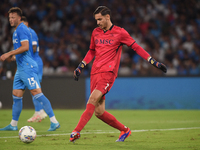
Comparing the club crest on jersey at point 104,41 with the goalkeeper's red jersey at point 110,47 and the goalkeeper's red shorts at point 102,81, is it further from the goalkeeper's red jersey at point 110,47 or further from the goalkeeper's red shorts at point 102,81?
the goalkeeper's red shorts at point 102,81

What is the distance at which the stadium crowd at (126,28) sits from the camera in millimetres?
13602

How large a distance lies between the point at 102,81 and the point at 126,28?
10880 mm

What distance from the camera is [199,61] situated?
42.9 feet

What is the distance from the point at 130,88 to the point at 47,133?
20.7 ft

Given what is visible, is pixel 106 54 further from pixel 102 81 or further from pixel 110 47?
pixel 102 81

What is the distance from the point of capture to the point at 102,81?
536cm

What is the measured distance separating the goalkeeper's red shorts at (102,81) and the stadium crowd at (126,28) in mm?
7258

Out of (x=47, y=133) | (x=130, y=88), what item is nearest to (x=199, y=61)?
(x=130, y=88)

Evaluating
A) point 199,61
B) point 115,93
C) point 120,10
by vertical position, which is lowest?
point 115,93

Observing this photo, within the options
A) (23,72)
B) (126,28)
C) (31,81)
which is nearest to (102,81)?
(31,81)

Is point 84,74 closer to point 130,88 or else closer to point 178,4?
point 130,88

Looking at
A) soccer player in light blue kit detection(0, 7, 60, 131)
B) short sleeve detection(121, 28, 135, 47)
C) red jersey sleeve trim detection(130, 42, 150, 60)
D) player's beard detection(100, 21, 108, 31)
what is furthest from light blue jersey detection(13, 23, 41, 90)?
red jersey sleeve trim detection(130, 42, 150, 60)

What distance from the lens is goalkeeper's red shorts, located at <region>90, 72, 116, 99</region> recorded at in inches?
210

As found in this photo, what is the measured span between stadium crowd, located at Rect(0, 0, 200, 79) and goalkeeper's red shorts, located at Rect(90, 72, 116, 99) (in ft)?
23.8
